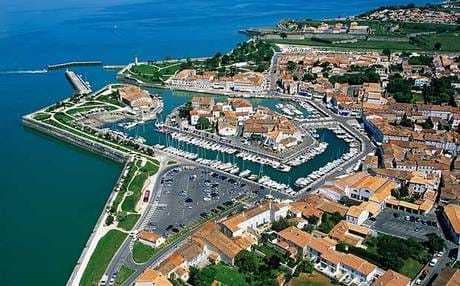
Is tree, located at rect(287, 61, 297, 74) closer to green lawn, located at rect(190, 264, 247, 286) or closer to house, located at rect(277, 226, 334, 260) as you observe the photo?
house, located at rect(277, 226, 334, 260)

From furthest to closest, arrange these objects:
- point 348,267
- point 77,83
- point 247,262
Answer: point 77,83
point 247,262
point 348,267

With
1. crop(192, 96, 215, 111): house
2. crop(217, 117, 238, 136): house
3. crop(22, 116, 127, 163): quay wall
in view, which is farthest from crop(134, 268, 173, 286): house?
crop(192, 96, 215, 111): house

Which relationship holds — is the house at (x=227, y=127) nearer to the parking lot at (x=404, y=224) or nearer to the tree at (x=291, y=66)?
the parking lot at (x=404, y=224)

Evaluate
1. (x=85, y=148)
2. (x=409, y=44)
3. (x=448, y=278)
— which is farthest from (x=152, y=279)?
(x=409, y=44)

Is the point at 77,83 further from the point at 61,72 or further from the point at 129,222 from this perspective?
the point at 129,222

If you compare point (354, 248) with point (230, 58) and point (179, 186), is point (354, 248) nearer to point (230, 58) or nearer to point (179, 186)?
point (179, 186)

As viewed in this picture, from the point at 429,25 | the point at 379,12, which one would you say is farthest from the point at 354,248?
the point at 379,12
